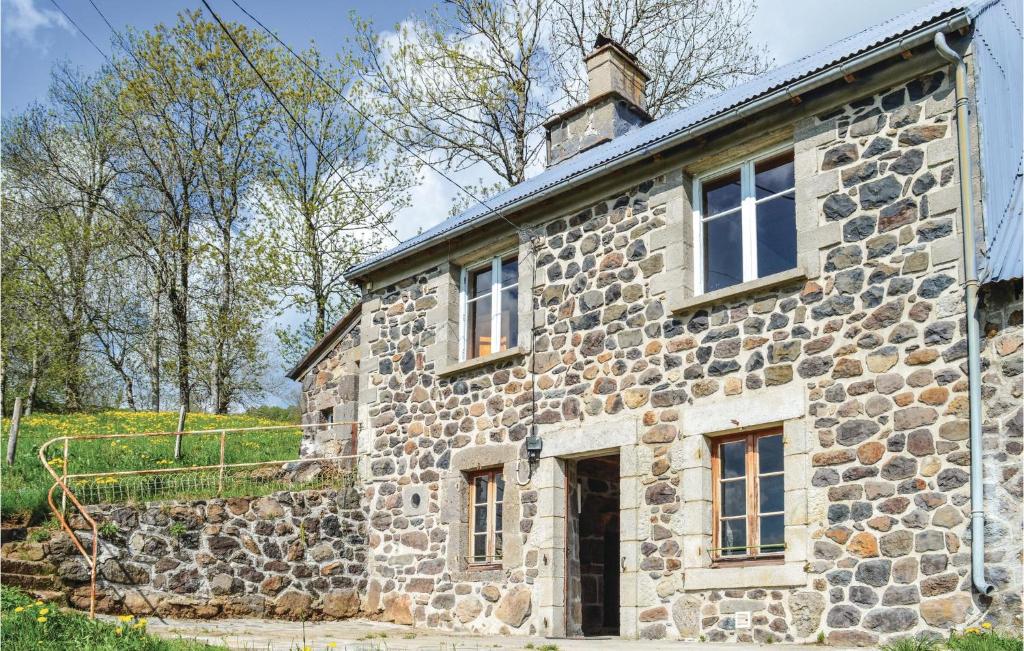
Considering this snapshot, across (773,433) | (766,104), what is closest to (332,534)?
(773,433)

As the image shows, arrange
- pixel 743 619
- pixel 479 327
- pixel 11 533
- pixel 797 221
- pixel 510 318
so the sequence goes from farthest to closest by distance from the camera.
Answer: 1. pixel 479 327
2. pixel 510 318
3. pixel 11 533
4. pixel 797 221
5. pixel 743 619

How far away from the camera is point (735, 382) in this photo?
901 centimetres

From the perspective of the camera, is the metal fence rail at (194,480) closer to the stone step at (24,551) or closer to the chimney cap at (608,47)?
the stone step at (24,551)

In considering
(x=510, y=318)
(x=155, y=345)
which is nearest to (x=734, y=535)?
(x=510, y=318)

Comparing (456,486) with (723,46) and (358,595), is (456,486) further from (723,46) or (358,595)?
(723,46)

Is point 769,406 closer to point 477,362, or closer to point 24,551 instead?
point 477,362

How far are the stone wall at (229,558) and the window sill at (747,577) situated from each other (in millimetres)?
5182

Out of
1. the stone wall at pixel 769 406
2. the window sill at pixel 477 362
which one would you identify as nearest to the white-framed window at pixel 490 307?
the window sill at pixel 477 362

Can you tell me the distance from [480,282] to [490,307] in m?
0.49

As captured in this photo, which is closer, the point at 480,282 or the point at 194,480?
the point at 480,282

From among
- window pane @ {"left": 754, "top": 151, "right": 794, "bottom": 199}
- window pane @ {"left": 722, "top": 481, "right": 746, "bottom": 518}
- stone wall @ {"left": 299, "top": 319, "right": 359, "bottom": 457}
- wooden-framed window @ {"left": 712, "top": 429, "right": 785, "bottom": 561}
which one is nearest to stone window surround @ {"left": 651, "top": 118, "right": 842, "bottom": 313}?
window pane @ {"left": 754, "top": 151, "right": 794, "bottom": 199}

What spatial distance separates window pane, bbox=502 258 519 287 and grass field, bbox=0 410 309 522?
4633 mm

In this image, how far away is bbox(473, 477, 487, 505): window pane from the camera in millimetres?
11562

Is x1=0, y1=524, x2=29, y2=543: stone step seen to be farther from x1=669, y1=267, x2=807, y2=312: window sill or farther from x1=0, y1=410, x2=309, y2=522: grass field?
x1=669, y1=267, x2=807, y2=312: window sill
